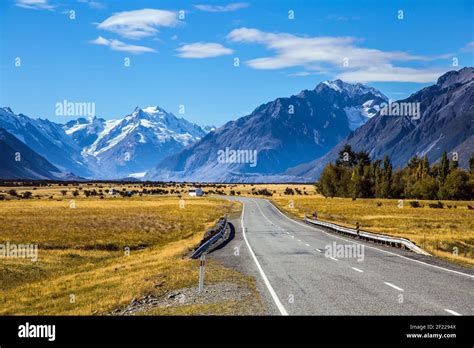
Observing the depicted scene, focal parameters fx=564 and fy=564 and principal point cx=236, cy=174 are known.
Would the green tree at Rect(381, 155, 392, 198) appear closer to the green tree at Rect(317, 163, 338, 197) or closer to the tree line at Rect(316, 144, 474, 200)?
the tree line at Rect(316, 144, 474, 200)

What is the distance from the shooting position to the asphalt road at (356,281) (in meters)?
14.9

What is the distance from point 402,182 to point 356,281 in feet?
430

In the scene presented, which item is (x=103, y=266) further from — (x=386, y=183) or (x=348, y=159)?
(x=348, y=159)

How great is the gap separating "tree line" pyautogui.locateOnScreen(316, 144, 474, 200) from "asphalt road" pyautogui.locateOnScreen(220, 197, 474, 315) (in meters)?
106

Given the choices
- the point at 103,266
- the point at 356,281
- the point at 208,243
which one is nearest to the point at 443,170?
the point at 208,243

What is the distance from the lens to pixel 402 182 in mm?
145250

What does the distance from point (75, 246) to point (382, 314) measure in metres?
32.1

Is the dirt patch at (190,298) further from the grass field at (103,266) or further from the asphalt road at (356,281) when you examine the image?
the asphalt road at (356,281)

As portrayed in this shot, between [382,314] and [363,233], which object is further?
[363,233]
